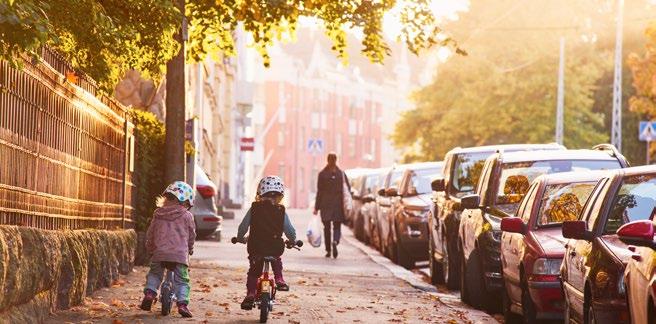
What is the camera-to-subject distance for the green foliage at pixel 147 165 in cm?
2347

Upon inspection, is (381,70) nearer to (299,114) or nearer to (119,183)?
(299,114)

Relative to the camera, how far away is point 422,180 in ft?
94.8

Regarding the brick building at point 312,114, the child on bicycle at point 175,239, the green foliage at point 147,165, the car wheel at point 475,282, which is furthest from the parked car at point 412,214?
the brick building at point 312,114

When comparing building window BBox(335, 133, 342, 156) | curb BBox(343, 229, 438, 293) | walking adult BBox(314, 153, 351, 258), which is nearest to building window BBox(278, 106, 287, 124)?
building window BBox(335, 133, 342, 156)

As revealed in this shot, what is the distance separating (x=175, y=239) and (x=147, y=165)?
9.28m

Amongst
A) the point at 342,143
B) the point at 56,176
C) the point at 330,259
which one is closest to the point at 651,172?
the point at 56,176

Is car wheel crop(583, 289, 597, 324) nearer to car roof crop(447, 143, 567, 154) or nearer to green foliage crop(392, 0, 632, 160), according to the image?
car roof crop(447, 143, 567, 154)

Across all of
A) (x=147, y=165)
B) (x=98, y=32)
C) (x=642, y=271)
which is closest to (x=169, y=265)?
(x=98, y=32)

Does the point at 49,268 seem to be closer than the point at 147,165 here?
Yes

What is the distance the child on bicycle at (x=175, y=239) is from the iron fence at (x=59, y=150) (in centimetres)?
88

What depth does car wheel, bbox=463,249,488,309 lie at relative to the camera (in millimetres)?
17359

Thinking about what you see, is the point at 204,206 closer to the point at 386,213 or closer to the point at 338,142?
the point at 386,213

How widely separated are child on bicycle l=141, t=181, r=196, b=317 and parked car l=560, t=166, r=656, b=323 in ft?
12.1

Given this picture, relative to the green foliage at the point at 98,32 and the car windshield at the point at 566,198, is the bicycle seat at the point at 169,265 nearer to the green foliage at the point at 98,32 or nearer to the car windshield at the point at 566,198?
the green foliage at the point at 98,32
